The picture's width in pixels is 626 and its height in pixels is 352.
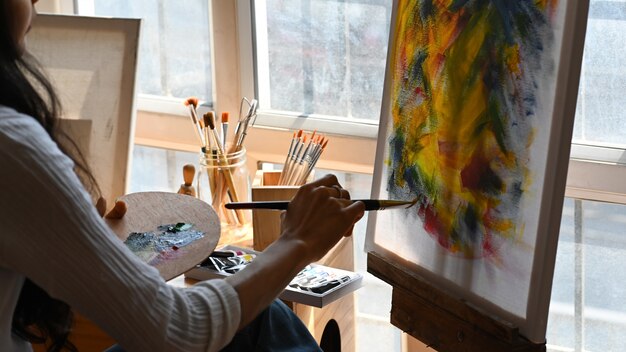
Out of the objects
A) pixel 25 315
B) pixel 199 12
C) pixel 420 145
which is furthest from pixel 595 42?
pixel 25 315

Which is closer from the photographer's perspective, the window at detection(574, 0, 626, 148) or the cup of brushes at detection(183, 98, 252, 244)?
the window at detection(574, 0, 626, 148)

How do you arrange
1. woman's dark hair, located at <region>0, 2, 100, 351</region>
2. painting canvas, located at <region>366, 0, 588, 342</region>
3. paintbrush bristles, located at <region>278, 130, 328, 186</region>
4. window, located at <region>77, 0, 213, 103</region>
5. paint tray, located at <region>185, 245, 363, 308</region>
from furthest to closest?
window, located at <region>77, 0, 213, 103</region> → paintbrush bristles, located at <region>278, 130, 328, 186</region> → paint tray, located at <region>185, 245, 363, 308</region> → painting canvas, located at <region>366, 0, 588, 342</region> → woman's dark hair, located at <region>0, 2, 100, 351</region>

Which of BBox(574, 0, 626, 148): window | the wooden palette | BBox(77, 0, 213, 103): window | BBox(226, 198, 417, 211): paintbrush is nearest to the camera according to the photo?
BBox(226, 198, 417, 211): paintbrush

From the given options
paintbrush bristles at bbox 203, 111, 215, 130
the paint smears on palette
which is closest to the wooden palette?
the paint smears on palette

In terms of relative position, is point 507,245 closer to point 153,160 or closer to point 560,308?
point 560,308

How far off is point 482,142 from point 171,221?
23.2 inches

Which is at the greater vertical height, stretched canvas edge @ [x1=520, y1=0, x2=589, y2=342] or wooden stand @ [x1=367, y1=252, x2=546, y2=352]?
stretched canvas edge @ [x1=520, y1=0, x2=589, y2=342]

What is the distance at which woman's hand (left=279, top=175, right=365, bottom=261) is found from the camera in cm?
115

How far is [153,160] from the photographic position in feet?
7.82

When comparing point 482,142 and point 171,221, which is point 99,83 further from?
point 482,142

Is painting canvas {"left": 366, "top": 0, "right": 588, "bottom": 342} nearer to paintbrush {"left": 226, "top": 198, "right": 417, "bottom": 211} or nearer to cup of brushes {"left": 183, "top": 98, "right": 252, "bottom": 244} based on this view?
paintbrush {"left": 226, "top": 198, "right": 417, "bottom": 211}

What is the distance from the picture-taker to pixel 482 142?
4.08 feet

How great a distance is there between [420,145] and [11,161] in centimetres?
68

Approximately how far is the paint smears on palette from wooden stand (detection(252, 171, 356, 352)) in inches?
10.3
